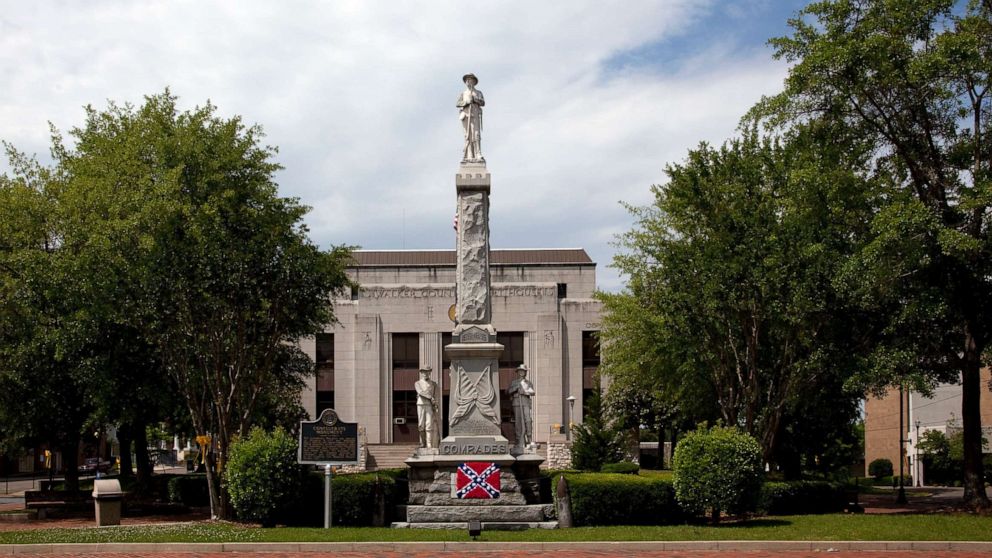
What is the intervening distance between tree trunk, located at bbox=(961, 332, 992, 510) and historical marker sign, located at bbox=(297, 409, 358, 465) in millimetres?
15205

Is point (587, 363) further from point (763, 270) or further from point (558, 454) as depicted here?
point (763, 270)

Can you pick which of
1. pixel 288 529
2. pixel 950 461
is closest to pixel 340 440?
pixel 288 529

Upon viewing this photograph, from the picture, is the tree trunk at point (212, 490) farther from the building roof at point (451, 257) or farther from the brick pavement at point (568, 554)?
the building roof at point (451, 257)

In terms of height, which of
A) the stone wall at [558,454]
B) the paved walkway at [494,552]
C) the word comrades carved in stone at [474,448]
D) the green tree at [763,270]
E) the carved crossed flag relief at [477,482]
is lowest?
the stone wall at [558,454]

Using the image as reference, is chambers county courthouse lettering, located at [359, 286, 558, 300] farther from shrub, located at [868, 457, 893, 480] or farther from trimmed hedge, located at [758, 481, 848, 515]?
trimmed hedge, located at [758, 481, 848, 515]

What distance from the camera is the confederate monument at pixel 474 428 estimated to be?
22578 millimetres

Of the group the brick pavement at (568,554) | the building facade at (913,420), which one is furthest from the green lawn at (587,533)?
the building facade at (913,420)

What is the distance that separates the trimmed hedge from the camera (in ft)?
88.7

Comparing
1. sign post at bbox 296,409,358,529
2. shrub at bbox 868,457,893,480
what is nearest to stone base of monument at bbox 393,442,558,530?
sign post at bbox 296,409,358,529

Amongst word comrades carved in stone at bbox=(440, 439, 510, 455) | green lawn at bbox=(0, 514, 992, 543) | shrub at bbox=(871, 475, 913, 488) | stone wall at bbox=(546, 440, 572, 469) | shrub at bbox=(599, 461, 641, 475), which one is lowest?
shrub at bbox=(871, 475, 913, 488)

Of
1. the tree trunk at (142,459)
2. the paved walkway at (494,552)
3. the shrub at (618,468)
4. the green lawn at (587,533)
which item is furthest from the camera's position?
the shrub at (618,468)

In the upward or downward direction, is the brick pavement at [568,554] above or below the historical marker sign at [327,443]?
below

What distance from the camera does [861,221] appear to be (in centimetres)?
2752

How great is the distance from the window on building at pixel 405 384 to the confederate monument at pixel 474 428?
1495 inches
